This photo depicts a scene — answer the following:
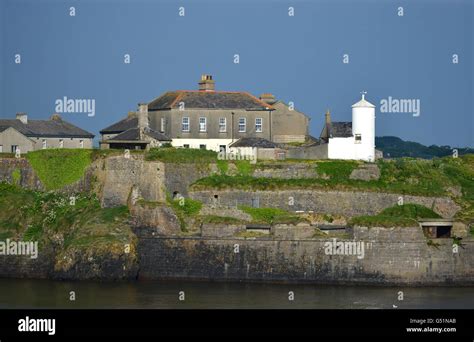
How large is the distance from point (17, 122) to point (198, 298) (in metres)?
22.0

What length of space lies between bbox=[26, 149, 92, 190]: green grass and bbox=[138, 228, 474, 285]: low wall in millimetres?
6802

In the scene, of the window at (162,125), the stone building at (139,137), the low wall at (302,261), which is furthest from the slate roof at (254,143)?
the low wall at (302,261)

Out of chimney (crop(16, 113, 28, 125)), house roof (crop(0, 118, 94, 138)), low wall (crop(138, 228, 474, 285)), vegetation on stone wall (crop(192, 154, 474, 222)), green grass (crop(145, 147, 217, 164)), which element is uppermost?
chimney (crop(16, 113, 28, 125))

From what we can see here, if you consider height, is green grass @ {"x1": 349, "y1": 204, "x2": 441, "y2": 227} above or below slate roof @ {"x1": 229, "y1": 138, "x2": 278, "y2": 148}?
below

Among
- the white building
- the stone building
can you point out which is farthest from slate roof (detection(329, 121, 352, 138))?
the stone building

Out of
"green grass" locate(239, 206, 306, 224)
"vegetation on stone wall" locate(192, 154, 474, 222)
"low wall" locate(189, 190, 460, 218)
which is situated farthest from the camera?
"vegetation on stone wall" locate(192, 154, 474, 222)

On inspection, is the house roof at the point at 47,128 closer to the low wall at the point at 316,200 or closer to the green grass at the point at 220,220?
the low wall at the point at 316,200

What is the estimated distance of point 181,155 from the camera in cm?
7506

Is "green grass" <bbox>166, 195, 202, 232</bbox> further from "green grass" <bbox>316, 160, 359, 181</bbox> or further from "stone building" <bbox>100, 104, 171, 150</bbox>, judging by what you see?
"green grass" <bbox>316, 160, 359, 181</bbox>

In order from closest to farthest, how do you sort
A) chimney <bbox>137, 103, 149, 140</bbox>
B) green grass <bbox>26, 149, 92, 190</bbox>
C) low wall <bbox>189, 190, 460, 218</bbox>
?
low wall <bbox>189, 190, 460, 218</bbox> → green grass <bbox>26, 149, 92, 190</bbox> → chimney <bbox>137, 103, 149, 140</bbox>

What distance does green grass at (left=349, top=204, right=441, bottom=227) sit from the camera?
225 ft

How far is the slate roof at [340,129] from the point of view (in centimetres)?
7875

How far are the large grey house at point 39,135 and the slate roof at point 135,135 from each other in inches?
194
